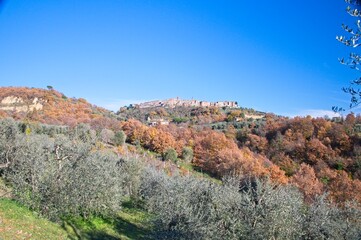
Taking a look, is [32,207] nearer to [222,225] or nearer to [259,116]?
[222,225]

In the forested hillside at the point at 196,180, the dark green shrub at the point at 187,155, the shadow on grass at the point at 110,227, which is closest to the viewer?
the forested hillside at the point at 196,180

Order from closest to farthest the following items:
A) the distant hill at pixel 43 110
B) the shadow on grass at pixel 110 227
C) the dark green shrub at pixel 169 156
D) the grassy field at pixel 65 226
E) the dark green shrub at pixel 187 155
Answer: the grassy field at pixel 65 226, the shadow on grass at pixel 110 227, the dark green shrub at pixel 169 156, the dark green shrub at pixel 187 155, the distant hill at pixel 43 110

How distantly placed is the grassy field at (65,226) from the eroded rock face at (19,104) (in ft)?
291

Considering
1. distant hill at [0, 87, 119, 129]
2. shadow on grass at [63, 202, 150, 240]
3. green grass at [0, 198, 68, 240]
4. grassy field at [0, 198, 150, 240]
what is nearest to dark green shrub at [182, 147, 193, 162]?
distant hill at [0, 87, 119, 129]

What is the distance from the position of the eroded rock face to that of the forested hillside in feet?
2.36

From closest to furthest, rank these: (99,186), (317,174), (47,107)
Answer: (99,186) → (317,174) → (47,107)

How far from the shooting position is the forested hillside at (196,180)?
16.6 metres

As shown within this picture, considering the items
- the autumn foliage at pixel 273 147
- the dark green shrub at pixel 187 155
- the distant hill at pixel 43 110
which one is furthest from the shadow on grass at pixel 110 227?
the distant hill at pixel 43 110

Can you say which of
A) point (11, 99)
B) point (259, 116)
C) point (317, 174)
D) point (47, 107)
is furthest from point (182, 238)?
point (259, 116)

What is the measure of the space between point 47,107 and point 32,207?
97637mm

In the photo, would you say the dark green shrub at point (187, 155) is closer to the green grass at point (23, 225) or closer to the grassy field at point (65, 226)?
the grassy field at point (65, 226)

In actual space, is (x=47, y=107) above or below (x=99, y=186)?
above

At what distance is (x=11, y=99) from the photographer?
110750mm

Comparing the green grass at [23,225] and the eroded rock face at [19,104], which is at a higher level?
the eroded rock face at [19,104]
